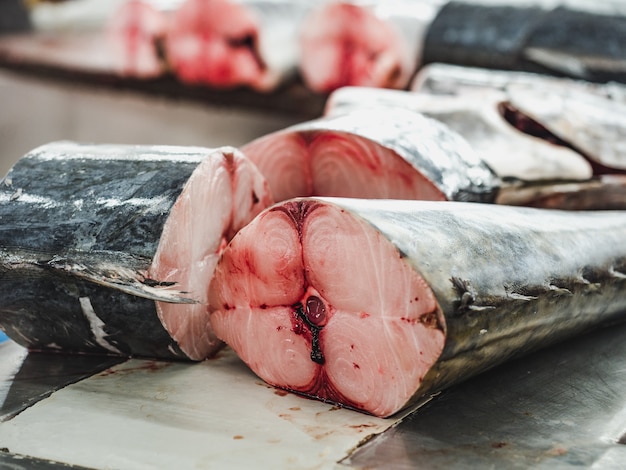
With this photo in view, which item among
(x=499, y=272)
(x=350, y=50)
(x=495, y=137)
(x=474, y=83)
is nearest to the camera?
(x=499, y=272)

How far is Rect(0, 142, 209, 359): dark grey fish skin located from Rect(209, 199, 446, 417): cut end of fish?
280mm

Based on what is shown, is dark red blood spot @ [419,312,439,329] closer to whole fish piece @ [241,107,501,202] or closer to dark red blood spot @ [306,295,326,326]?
dark red blood spot @ [306,295,326,326]

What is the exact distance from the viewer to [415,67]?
795 centimetres

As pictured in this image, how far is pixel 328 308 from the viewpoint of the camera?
2898mm

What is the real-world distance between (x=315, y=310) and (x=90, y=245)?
0.78 m

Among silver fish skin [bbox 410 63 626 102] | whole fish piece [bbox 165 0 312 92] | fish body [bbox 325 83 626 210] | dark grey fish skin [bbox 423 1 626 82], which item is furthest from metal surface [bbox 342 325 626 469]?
whole fish piece [bbox 165 0 312 92]

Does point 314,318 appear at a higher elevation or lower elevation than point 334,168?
lower

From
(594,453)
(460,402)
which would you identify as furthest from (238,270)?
(594,453)

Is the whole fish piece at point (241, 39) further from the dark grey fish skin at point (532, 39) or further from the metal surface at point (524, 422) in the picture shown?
the metal surface at point (524, 422)

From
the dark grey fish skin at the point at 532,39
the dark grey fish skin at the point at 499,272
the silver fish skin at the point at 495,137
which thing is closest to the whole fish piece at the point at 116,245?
the dark grey fish skin at the point at 499,272

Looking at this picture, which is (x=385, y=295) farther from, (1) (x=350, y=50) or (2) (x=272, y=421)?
(1) (x=350, y=50)

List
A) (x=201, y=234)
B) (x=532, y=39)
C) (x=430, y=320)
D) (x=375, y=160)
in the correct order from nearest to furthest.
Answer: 1. (x=430, y=320)
2. (x=201, y=234)
3. (x=375, y=160)
4. (x=532, y=39)

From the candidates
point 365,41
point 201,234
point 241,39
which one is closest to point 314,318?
point 201,234

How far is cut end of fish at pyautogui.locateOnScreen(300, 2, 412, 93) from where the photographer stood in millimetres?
8031
